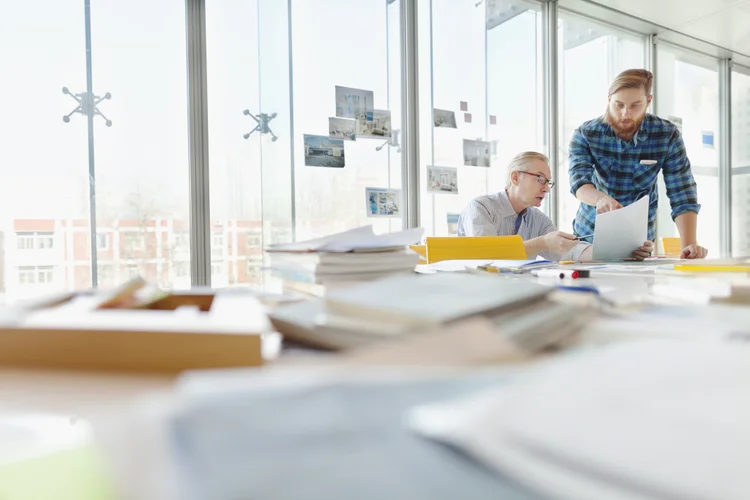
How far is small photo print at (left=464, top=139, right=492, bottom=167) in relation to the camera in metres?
3.21

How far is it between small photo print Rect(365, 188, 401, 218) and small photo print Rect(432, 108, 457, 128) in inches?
19.9

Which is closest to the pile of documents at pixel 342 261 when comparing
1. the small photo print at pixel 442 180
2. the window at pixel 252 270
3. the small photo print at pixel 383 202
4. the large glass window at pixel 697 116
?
the window at pixel 252 270

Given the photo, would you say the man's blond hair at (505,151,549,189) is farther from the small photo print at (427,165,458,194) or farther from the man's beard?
the small photo print at (427,165,458,194)

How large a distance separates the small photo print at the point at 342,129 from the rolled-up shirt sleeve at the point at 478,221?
0.86 m

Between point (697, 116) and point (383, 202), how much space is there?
343 centimetres

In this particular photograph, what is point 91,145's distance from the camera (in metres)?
2.21

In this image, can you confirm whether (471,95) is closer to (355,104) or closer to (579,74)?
(355,104)

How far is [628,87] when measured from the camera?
2.10 meters

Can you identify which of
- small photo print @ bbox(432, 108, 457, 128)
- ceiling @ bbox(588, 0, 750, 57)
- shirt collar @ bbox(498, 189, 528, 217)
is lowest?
shirt collar @ bbox(498, 189, 528, 217)

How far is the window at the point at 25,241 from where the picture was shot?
2127mm

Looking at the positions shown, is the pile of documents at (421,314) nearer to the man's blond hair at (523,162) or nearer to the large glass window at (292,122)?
the man's blond hair at (523,162)

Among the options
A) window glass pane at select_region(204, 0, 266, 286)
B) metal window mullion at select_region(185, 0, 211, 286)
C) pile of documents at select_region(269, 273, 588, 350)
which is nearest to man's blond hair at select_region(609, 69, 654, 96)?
window glass pane at select_region(204, 0, 266, 286)

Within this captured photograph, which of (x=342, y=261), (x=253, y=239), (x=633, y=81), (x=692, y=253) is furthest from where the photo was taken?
(x=253, y=239)

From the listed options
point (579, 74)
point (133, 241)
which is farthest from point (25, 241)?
point (579, 74)
